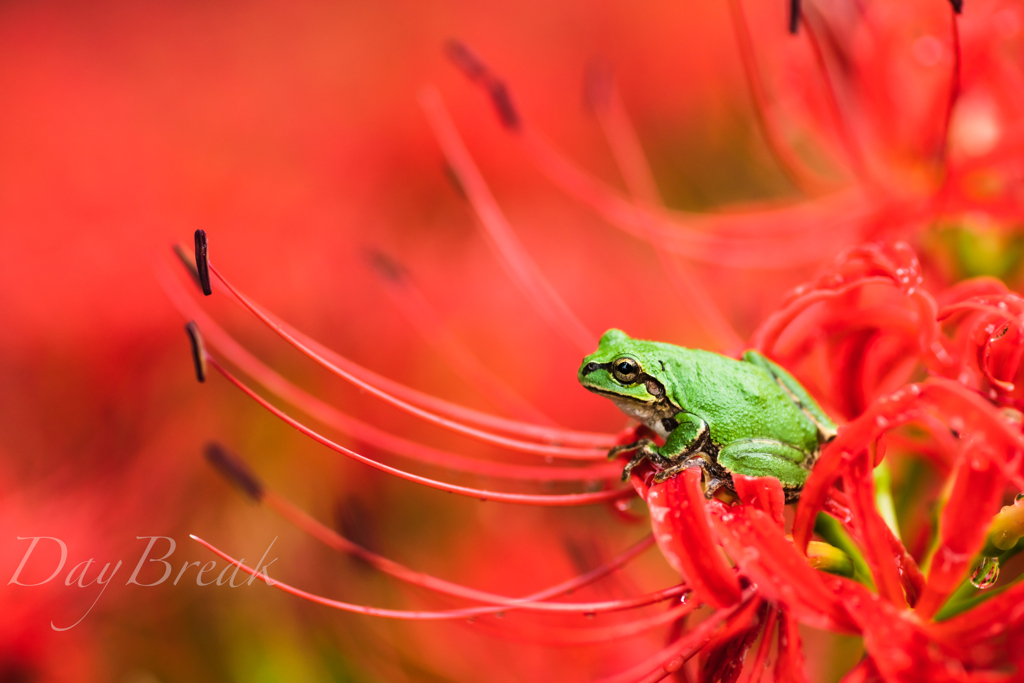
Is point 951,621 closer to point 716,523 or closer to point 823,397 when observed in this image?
point 716,523

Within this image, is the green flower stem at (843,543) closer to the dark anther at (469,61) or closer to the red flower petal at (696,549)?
the red flower petal at (696,549)

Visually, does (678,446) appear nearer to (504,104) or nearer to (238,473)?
(238,473)

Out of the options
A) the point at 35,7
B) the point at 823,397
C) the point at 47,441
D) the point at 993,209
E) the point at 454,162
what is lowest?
the point at 47,441

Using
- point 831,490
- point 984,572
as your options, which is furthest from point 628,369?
point 984,572

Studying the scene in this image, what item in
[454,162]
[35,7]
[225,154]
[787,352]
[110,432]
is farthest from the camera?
[35,7]

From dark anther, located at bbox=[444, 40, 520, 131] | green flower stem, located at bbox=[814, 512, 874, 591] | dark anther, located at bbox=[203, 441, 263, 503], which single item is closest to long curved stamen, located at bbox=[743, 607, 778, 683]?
green flower stem, located at bbox=[814, 512, 874, 591]

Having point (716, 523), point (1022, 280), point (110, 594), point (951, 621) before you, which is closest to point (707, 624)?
point (716, 523)

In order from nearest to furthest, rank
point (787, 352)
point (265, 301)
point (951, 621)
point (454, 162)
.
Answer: point (951, 621)
point (787, 352)
point (454, 162)
point (265, 301)

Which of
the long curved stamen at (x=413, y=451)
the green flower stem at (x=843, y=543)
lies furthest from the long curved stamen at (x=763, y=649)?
the long curved stamen at (x=413, y=451)
